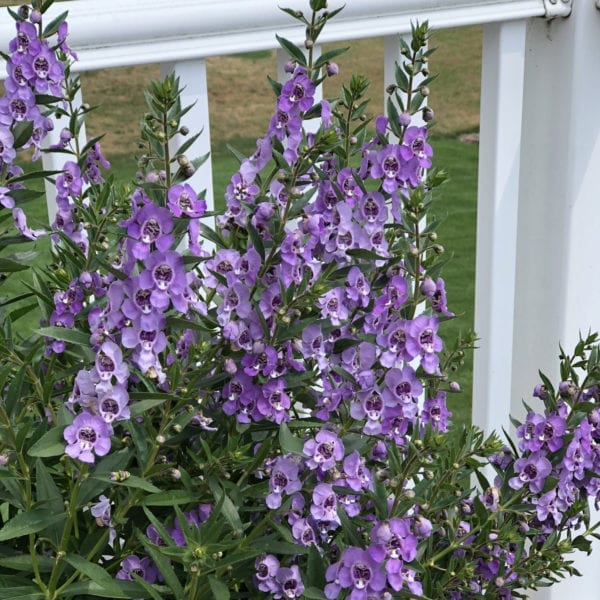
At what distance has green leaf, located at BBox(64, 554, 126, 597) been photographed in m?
0.86

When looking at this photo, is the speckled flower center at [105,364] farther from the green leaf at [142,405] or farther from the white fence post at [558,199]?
the white fence post at [558,199]

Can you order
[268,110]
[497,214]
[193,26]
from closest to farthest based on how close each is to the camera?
[193,26] < [497,214] < [268,110]

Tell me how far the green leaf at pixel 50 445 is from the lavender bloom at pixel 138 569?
16cm

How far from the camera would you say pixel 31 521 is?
0.86m

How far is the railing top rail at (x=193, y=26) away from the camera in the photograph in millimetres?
1373

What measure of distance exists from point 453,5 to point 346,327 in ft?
2.80

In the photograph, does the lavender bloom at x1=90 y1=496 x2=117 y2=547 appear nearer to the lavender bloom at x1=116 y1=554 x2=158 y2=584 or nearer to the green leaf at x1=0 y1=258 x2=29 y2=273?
the lavender bloom at x1=116 y1=554 x2=158 y2=584

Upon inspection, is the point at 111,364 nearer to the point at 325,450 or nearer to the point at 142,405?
the point at 142,405

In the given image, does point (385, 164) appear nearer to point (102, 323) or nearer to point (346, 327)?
point (346, 327)

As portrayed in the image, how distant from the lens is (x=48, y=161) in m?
Answer: 1.41

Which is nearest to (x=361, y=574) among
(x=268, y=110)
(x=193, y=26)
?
(x=193, y=26)

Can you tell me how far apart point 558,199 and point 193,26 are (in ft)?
2.47

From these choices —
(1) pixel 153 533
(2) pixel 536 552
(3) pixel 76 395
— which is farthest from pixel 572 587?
(3) pixel 76 395

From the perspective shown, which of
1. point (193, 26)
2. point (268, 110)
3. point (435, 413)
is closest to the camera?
point (435, 413)
